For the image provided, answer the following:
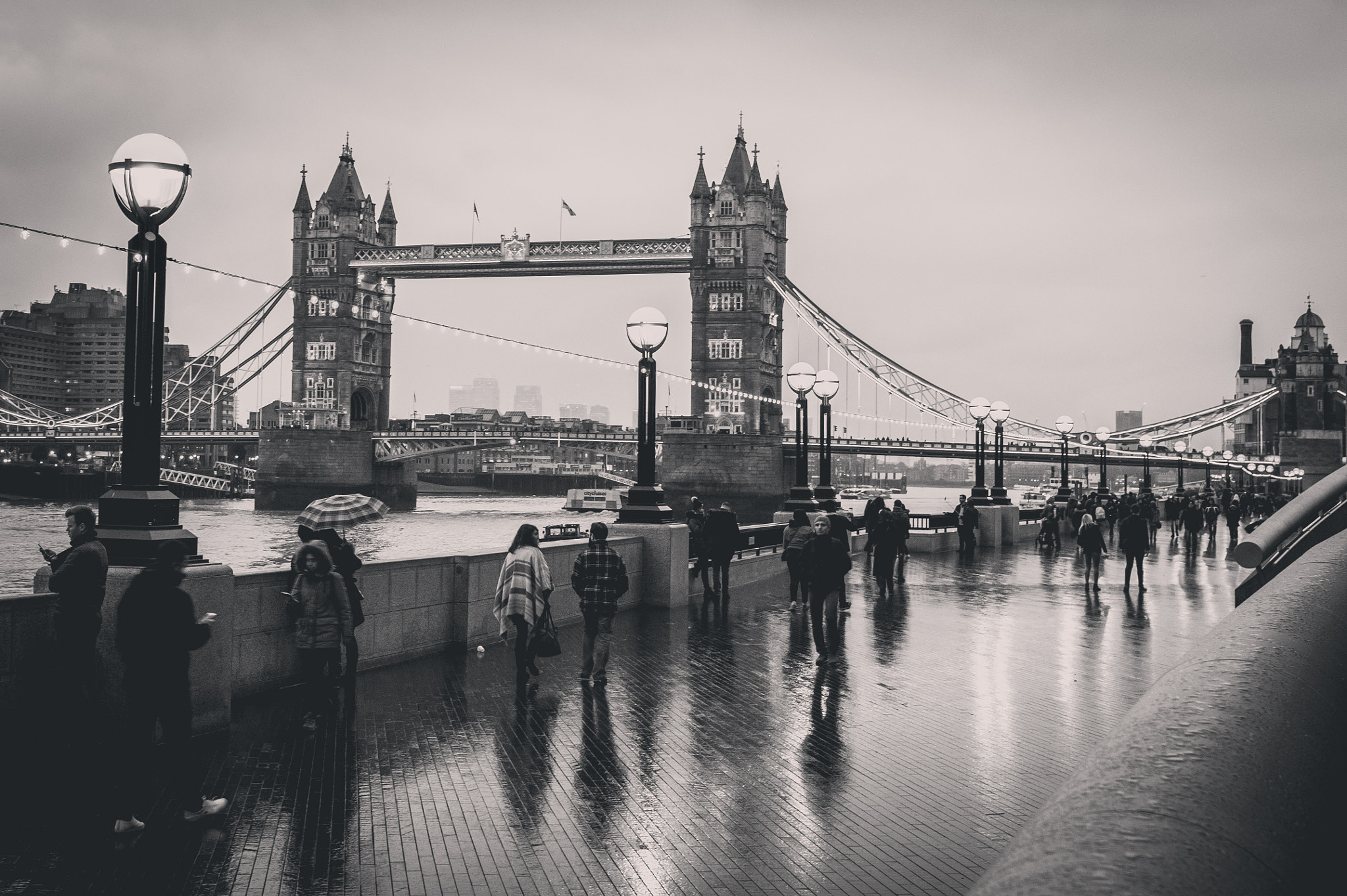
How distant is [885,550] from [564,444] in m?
56.3

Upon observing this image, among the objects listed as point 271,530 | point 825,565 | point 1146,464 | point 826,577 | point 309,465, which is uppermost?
point 1146,464

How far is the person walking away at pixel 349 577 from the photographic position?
7.20m

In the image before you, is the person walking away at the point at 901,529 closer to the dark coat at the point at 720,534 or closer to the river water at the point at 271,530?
the dark coat at the point at 720,534

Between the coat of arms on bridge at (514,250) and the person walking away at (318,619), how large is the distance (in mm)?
71398

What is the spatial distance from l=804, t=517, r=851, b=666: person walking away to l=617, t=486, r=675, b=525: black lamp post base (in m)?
3.33

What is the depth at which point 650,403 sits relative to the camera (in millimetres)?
13859

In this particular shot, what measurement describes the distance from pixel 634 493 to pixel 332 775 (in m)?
7.51

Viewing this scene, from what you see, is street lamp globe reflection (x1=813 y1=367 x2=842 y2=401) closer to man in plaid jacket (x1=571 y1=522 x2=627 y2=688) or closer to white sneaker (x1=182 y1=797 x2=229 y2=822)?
man in plaid jacket (x1=571 y1=522 x2=627 y2=688)

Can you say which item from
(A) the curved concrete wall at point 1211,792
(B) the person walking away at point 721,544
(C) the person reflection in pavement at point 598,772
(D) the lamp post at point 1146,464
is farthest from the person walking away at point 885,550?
(D) the lamp post at point 1146,464

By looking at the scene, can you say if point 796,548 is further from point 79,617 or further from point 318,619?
point 79,617

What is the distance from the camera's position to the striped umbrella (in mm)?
7320

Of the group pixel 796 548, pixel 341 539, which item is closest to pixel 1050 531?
pixel 796 548

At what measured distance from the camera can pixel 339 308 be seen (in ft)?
287

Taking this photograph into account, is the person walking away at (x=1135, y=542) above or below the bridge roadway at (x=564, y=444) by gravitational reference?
below
